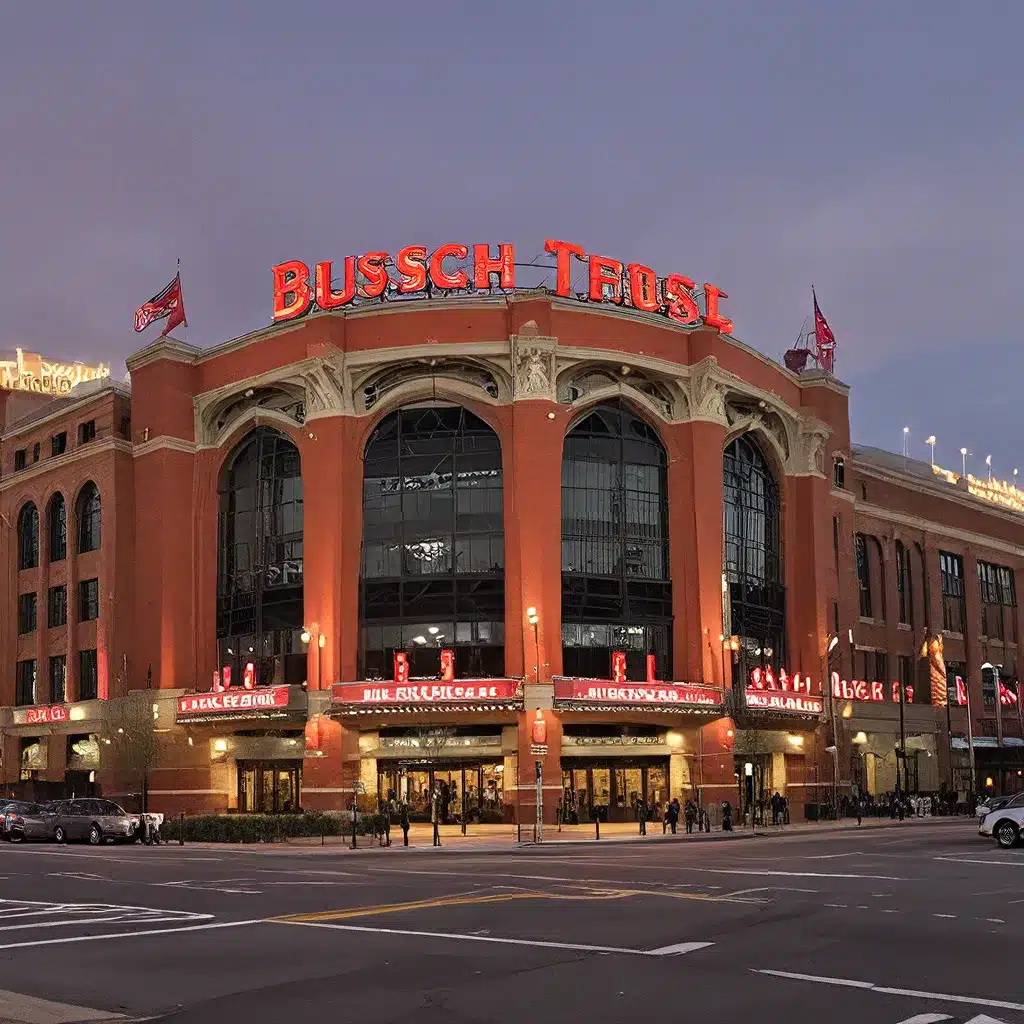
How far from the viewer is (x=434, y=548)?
2749 inches

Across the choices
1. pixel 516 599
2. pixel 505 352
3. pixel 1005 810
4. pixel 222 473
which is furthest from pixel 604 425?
pixel 1005 810

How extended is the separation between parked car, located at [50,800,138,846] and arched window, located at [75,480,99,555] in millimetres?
26682

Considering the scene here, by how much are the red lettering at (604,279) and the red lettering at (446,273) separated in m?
6.68

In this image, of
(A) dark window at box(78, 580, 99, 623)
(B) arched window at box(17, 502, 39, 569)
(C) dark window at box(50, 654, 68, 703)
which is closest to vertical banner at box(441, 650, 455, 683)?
(A) dark window at box(78, 580, 99, 623)

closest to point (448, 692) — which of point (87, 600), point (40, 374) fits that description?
point (87, 600)

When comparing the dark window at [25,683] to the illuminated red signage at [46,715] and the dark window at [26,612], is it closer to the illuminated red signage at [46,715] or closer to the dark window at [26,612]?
the illuminated red signage at [46,715]

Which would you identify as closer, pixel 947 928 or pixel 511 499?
pixel 947 928

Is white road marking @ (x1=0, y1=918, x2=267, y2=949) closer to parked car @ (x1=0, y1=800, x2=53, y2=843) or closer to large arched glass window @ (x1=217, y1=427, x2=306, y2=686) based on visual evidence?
parked car @ (x1=0, y1=800, x2=53, y2=843)

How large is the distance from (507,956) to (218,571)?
6084cm

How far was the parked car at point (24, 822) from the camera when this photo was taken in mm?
58406

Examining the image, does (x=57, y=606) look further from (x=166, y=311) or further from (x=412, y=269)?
(x=412, y=269)

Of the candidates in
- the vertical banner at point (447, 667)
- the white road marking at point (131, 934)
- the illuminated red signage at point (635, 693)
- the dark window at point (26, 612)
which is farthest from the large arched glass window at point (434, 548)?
the white road marking at point (131, 934)

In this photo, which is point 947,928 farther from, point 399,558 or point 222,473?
point 222,473

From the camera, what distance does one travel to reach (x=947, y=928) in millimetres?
22250
